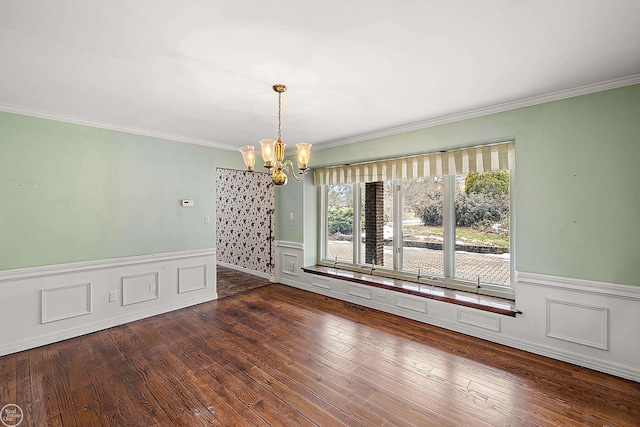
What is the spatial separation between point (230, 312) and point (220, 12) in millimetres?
3544

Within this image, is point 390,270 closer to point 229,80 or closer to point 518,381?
point 518,381

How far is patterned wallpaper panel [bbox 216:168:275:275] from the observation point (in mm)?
5586

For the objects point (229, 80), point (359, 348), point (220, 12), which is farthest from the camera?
point (359, 348)

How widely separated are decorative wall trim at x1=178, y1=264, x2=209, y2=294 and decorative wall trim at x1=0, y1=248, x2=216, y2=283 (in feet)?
0.65

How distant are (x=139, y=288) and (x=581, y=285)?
4.99 metres

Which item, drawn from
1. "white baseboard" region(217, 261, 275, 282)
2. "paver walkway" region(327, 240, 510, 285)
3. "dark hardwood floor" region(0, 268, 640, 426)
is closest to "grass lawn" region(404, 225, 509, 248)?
"paver walkway" region(327, 240, 510, 285)

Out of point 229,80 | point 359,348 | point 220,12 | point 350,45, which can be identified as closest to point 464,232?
point 359,348

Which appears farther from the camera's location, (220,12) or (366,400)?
(366,400)

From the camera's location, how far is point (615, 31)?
1719 millimetres

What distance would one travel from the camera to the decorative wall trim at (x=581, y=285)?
238cm

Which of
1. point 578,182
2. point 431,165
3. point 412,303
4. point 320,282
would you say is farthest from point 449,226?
point 320,282

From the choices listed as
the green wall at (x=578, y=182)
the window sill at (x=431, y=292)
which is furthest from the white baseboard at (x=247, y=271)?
the green wall at (x=578, y=182)

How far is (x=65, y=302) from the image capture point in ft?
10.5

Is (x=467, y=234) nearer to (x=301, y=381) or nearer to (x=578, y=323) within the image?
(x=578, y=323)
